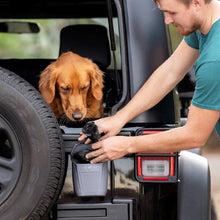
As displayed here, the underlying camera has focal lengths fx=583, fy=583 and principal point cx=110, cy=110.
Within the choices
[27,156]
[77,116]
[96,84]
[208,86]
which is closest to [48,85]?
[96,84]

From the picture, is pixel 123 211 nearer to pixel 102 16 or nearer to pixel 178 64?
pixel 178 64

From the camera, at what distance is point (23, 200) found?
274 centimetres

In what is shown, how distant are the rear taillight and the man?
8 cm

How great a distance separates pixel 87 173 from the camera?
2891 millimetres

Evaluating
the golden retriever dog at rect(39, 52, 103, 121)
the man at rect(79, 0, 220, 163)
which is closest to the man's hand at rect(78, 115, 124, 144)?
the man at rect(79, 0, 220, 163)

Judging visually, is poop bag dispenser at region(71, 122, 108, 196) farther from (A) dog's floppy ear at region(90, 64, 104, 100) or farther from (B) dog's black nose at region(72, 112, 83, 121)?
(A) dog's floppy ear at region(90, 64, 104, 100)

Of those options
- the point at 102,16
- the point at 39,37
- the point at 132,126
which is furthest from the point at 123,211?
the point at 39,37

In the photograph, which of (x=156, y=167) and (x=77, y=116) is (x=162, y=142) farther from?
(x=77, y=116)

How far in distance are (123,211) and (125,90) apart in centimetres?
65

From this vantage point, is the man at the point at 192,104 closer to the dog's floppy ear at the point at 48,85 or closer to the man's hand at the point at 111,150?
the man's hand at the point at 111,150

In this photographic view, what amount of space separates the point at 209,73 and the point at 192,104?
24 centimetres

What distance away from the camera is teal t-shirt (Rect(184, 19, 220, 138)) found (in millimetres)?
2586

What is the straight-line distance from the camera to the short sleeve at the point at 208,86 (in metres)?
2.58

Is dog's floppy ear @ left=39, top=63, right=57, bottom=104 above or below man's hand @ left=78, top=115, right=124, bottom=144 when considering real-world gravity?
above
